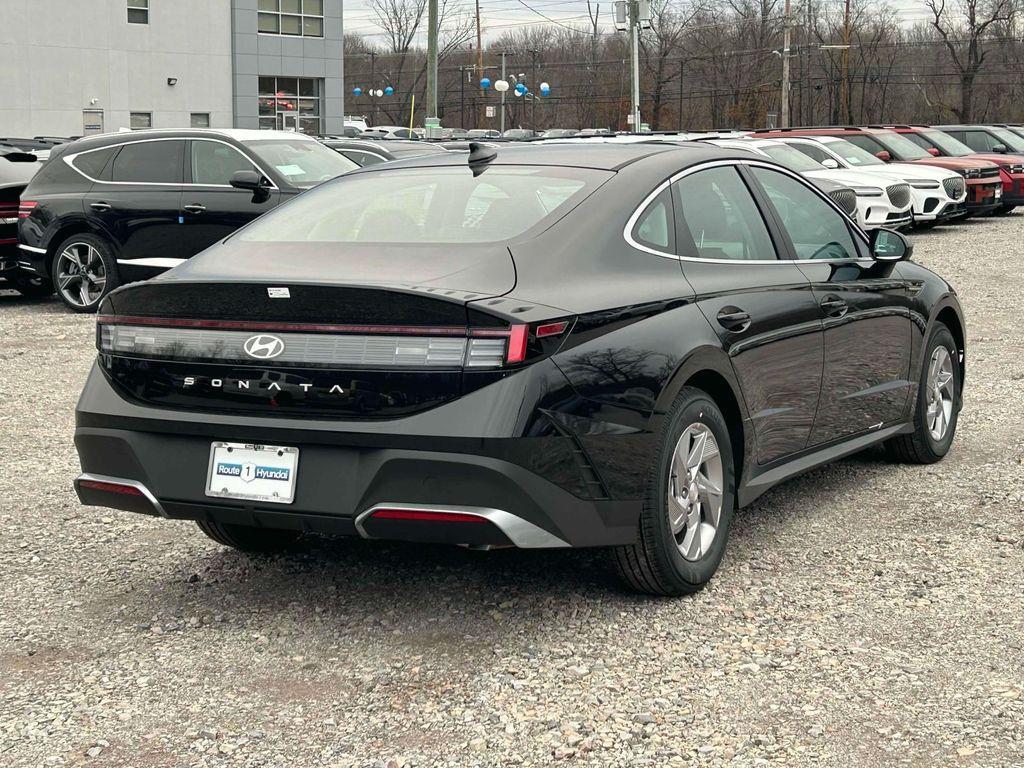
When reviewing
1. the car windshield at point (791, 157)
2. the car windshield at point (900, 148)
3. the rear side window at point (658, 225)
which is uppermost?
the car windshield at point (900, 148)

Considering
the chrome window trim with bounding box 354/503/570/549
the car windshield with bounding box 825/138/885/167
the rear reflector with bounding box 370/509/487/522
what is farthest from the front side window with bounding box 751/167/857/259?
the car windshield with bounding box 825/138/885/167

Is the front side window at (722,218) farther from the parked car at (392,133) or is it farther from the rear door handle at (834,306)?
the parked car at (392,133)

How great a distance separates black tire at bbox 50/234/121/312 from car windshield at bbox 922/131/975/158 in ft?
61.8

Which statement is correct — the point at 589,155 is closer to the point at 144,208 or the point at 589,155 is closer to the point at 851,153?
the point at 144,208

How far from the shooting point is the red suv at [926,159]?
2433 centimetres

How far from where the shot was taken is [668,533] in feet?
15.0

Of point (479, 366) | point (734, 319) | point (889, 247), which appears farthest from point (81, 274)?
point (479, 366)

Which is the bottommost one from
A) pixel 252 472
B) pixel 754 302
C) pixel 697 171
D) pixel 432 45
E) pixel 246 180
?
pixel 252 472

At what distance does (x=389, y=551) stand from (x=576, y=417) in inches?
58.0

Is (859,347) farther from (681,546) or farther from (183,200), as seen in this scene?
(183,200)

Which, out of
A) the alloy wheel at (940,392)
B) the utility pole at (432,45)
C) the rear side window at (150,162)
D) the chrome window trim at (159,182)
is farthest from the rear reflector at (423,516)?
the utility pole at (432,45)

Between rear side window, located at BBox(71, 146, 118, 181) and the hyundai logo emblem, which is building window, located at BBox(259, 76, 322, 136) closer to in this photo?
rear side window, located at BBox(71, 146, 118, 181)

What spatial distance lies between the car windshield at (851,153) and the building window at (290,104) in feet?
101

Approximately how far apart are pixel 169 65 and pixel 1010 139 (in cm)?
2901
